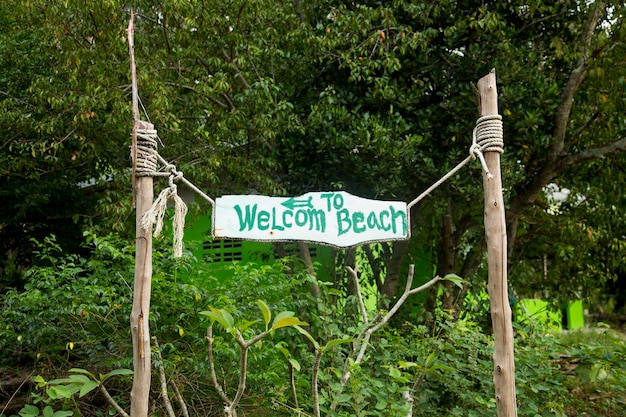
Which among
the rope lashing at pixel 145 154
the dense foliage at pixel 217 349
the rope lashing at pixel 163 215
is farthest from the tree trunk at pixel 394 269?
the rope lashing at pixel 145 154

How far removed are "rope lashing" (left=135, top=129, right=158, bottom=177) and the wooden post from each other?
1501 millimetres

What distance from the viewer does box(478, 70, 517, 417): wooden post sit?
3.02 m

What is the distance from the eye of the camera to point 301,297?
188 inches

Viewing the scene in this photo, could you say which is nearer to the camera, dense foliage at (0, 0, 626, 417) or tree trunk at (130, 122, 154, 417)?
tree trunk at (130, 122, 154, 417)

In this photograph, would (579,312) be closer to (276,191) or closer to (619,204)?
(619,204)

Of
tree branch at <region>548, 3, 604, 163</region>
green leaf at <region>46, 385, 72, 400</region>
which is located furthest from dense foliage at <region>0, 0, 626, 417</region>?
green leaf at <region>46, 385, 72, 400</region>

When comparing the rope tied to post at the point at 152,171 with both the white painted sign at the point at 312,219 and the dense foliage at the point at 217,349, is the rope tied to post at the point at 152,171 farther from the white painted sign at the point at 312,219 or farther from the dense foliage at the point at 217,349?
the dense foliage at the point at 217,349

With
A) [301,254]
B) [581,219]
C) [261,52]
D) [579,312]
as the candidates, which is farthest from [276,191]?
[579,312]

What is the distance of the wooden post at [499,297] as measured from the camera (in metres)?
3.02

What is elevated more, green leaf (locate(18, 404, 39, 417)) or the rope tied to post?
the rope tied to post

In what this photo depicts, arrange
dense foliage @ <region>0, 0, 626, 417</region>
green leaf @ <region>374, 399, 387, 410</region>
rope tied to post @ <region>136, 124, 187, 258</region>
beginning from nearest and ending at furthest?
rope tied to post @ <region>136, 124, 187, 258</region> → green leaf @ <region>374, 399, 387, 410</region> → dense foliage @ <region>0, 0, 626, 417</region>

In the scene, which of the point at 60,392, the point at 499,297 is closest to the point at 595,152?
the point at 499,297

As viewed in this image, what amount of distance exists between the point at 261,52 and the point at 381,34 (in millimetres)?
940

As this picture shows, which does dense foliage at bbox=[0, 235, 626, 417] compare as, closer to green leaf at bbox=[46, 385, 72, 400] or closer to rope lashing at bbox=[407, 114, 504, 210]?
green leaf at bbox=[46, 385, 72, 400]
